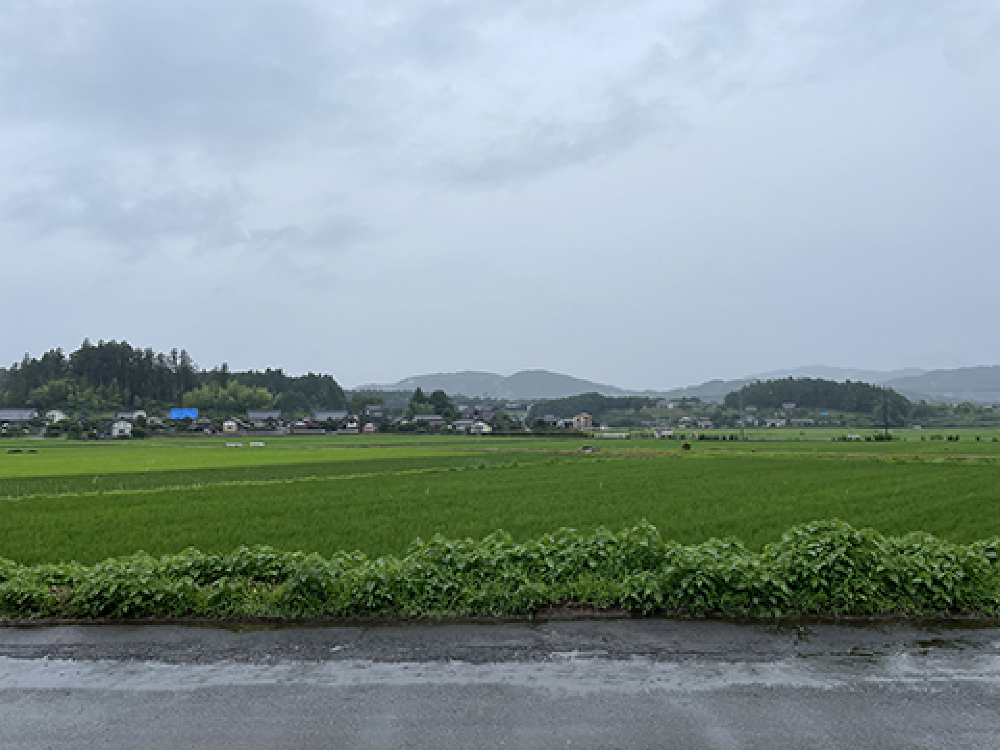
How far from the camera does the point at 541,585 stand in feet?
22.1

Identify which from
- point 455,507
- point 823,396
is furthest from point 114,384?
point 823,396

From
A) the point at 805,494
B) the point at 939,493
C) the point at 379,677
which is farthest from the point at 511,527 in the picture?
the point at 939,493

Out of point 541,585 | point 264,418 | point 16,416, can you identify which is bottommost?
point 264,418

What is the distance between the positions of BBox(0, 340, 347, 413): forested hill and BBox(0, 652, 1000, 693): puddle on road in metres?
144

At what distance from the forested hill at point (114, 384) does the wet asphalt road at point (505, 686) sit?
144 meters

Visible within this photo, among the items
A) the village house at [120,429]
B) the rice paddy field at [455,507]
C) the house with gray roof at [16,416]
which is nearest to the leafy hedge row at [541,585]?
the rice paddy field at [455,507]

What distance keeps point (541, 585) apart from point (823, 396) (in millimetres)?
182641

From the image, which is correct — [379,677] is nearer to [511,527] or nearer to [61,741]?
[61,741]

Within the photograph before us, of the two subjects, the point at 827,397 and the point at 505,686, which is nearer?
the point at 505,686

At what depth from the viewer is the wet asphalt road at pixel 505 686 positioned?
14.0 feet

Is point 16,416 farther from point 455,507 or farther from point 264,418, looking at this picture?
point 455,507

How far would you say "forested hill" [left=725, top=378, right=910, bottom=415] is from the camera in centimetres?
15600

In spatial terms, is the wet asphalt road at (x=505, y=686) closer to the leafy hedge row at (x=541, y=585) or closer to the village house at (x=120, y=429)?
the leafy hedge row at (x=541, y=585)

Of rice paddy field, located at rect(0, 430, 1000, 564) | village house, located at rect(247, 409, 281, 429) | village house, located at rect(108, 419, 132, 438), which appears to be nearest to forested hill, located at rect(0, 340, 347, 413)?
village house, located at rect(247, 409, 281, 429)
